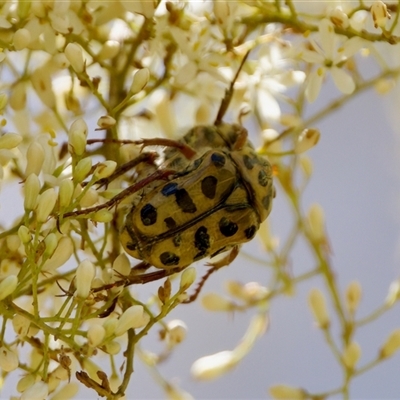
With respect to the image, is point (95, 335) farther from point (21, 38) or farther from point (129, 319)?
point (21, 38)

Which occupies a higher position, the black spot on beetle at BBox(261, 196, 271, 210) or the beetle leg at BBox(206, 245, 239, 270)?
the black spot on beetle at BBox(261, 196, 271, 210)

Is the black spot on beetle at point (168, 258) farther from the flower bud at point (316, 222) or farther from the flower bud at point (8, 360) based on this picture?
the flower bud at point (316, 222)

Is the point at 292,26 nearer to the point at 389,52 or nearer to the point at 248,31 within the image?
the point at 248,31

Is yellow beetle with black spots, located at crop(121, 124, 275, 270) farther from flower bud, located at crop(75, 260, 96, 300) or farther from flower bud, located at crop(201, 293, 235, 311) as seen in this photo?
flower bud, located at crop(201, 293, 235, 311)

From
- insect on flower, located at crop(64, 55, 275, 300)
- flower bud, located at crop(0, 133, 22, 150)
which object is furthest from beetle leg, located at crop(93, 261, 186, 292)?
flower bud, located at crop(0, 133, 22, 150)

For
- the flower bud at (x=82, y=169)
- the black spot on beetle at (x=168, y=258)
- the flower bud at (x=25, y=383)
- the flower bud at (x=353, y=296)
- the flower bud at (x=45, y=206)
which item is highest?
the flower bud at (x=82, y=169)

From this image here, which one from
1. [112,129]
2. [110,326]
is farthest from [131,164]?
[110,326]

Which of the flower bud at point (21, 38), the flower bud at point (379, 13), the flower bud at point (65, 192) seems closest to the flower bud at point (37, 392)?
the flower bud at point (65, 192)
